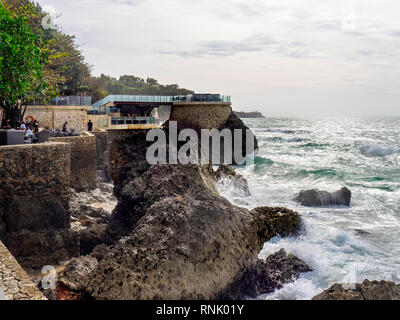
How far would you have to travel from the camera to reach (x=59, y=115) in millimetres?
22922

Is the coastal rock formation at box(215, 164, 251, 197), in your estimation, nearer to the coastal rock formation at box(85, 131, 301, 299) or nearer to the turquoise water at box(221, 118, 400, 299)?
the turquoise water at box(221, 118, 400, 299)

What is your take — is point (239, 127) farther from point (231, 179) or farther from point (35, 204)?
point (35, 204)

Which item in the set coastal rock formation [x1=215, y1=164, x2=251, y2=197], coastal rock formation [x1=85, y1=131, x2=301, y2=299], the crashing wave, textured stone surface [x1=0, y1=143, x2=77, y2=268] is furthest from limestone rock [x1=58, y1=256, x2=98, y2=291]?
the crashing wave

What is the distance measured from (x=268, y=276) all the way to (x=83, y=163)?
11.9 m

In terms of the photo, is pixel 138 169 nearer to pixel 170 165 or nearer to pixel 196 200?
pixel 170 165

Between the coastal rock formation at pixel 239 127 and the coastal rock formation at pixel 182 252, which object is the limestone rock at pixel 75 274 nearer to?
the coastal rock formation at pixel 182 252

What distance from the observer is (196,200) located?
278 inches

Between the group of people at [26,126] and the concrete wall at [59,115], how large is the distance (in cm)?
149

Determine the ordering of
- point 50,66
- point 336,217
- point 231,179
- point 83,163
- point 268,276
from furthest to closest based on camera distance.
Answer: point 50,66, point 83,163, point 231,179, point 336,217, point 268,276

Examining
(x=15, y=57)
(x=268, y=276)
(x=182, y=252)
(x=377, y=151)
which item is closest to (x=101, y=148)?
(x=15, y=57)

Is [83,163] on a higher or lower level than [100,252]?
higher
